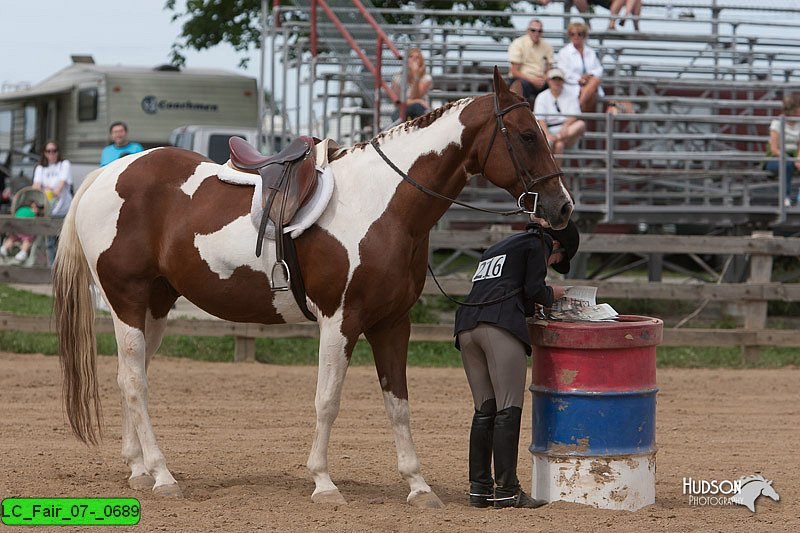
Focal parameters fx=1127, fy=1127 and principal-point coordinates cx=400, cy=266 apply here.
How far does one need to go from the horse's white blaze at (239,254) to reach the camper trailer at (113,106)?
52.1 ft

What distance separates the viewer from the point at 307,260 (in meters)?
5.99

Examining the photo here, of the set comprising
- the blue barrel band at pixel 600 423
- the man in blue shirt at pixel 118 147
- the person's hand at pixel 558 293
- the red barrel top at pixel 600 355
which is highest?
the man in blue shirt at pixel 118 147

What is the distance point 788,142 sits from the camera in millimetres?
14398

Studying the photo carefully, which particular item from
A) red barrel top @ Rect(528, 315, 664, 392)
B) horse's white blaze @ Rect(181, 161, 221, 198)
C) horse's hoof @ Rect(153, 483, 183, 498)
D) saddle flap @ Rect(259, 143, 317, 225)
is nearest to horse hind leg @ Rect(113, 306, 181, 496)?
horse's hoof @ Rect(153, 483, 183, 498)

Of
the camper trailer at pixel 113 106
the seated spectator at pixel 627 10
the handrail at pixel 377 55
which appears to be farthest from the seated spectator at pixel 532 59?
the camper trailer at pixel 113 106

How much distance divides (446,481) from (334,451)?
110 centimetres

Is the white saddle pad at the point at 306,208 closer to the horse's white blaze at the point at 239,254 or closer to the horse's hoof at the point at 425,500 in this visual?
the horse's white blaze at the point at 239,254

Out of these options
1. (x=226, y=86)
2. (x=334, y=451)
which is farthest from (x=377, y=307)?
(x=226, y=86)

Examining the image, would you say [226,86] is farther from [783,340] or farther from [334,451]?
[334,451]

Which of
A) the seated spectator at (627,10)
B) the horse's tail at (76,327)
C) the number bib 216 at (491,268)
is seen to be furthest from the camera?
the seated spectator at (627,10)

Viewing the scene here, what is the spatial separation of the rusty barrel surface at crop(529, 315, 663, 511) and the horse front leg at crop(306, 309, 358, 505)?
3.42 ft

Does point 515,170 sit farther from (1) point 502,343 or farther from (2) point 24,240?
(2) point 24,240

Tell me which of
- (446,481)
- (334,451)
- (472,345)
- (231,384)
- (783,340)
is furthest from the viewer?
(783,340)

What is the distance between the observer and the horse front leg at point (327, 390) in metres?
5.94
